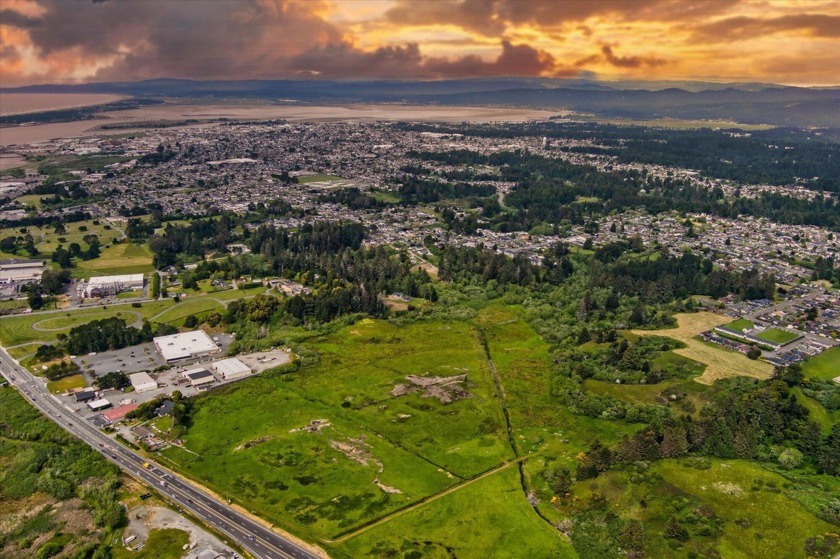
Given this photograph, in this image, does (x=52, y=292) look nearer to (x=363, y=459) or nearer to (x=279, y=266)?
(x=279, y=266)

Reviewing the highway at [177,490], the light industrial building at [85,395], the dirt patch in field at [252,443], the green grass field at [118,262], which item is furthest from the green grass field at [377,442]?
the green grass field at [118,262]

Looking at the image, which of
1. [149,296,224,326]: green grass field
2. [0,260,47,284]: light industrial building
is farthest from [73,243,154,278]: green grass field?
[149,296,224,326]: green grass field

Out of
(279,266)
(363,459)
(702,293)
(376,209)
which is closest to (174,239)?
(279,266)

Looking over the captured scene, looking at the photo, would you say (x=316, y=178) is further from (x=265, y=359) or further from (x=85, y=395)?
(x=85, y=395)

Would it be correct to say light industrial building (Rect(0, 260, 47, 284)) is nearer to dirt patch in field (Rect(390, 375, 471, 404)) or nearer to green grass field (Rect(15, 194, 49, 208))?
green grass field (Rect(15, 194, 49, 208))

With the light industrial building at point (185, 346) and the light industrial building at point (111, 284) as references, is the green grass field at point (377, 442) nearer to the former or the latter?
the light industrial building at point (185, 346)
